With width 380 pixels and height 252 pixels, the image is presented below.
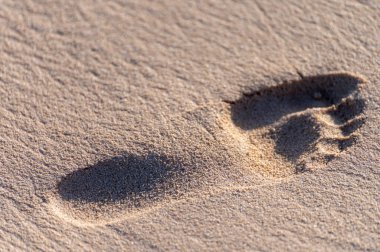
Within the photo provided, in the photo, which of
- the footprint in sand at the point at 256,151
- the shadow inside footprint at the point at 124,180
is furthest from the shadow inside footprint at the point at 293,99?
the shadow inside footprint at the point at 124,180

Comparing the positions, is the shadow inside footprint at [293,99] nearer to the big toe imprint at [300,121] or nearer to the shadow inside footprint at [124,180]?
the big toe imprint at [300,121]

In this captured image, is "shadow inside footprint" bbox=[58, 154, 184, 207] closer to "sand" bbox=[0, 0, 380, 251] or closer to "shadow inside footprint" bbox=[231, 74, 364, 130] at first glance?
"sand" bbox=[0, 0, 380, 251]

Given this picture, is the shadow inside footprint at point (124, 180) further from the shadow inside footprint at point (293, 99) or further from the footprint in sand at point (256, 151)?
the shadow inside footprint at point (293, 99)

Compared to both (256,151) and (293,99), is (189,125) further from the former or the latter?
(293,99)

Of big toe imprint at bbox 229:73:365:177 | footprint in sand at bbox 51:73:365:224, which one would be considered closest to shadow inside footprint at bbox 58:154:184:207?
footprint in sand at bbox 51:73:365:224

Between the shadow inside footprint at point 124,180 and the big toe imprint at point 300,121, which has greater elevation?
the big toe imprint at point 300,121

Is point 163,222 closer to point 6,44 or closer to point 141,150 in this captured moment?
point 141,150

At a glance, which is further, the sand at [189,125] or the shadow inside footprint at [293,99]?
the shadow inside footprint at [293,99]
